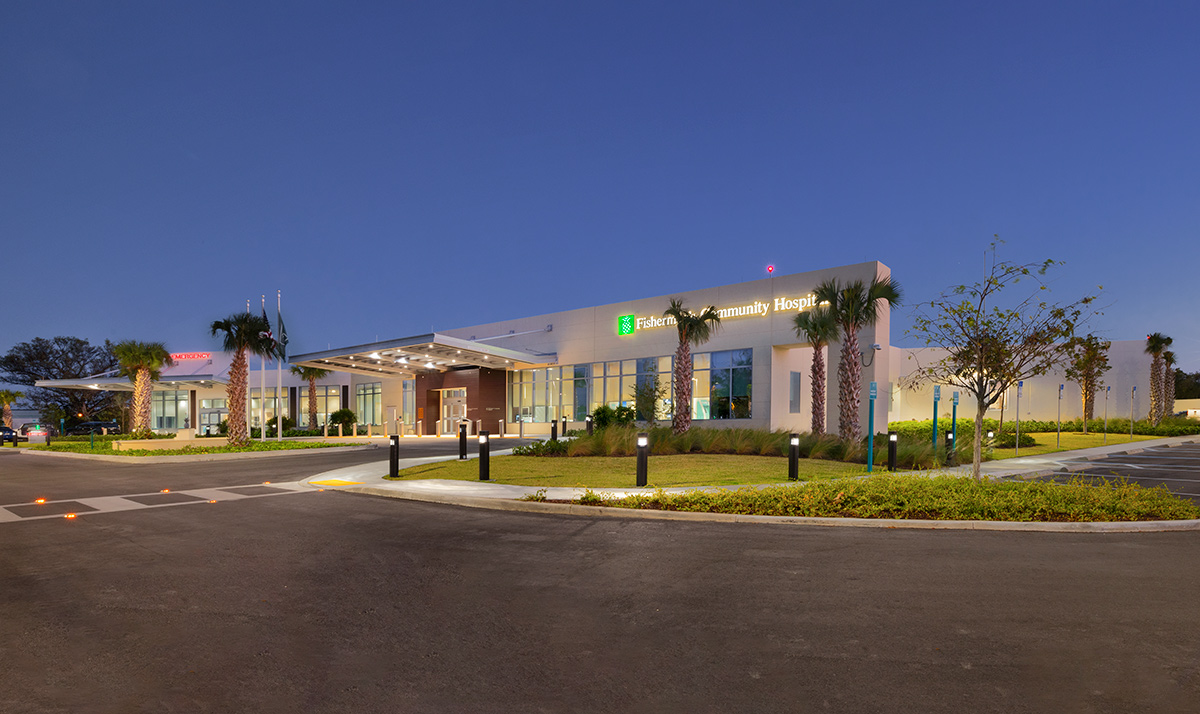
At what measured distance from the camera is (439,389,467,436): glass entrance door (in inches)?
1853

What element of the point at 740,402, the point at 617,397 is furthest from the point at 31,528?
the point at 617,397

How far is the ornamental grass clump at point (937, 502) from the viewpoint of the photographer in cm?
1048

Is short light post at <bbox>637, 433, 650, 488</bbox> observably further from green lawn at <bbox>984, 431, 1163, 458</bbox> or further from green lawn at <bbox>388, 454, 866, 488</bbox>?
green lawn at <bbox>984, 431, 1163, 458</bbox>

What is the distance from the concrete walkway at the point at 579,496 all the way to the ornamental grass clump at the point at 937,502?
0.27 m

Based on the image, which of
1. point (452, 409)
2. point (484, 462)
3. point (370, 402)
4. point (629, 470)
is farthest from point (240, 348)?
point (370, 402)

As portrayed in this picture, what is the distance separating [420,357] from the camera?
135 feet

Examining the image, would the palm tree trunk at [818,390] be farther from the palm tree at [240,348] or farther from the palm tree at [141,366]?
the palm tree at [141,366]

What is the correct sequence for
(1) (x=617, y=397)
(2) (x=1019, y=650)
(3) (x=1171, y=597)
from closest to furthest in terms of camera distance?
(2) (x=1019, y=650) < (3) (x=1171, y=597) < (1) (x=617, y=397)

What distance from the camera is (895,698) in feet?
13.1

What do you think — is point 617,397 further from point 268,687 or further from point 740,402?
point 268,687

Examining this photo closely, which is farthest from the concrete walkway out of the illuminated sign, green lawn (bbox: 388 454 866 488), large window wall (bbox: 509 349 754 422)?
large window wall (bbox: 509 349 754 422)

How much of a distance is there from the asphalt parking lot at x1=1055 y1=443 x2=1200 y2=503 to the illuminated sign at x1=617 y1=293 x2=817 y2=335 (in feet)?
36.5

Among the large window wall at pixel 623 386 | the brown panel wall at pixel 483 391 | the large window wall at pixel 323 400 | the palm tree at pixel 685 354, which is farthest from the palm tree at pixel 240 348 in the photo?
the large window wall at pixel 323 400

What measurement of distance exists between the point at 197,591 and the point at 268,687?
2858mm
